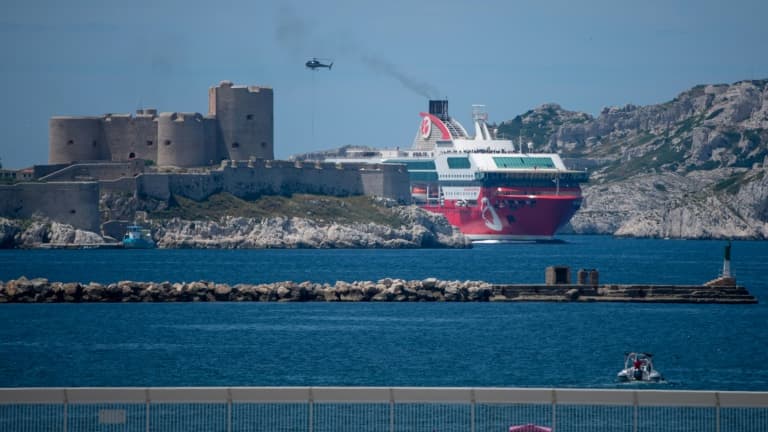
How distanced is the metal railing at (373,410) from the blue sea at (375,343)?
5991 millimetres

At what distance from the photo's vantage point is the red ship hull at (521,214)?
10919 cm

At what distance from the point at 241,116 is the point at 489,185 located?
23.4 metres

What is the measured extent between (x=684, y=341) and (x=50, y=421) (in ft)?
64.4

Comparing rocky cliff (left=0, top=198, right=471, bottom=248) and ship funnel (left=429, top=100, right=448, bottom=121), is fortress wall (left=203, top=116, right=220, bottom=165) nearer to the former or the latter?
rocky cliff (left=0, top=198, right=471, bottom=248)

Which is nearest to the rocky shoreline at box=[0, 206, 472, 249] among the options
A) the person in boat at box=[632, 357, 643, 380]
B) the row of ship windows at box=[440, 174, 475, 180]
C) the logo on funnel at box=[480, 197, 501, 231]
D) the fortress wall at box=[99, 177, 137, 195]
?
the fortress wall at box=[99, 177, 137, 195]

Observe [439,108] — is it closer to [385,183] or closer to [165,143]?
[385,183]

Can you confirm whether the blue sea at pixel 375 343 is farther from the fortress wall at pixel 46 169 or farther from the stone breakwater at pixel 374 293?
the fortress wall at pixel 46 169

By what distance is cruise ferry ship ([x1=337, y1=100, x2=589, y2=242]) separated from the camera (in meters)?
110

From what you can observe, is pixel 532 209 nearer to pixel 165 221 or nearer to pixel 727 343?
pixel 165 221

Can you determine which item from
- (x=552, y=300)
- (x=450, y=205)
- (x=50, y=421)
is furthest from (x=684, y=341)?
(x=450, y=205)

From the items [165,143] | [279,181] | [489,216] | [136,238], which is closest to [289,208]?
[279,181]

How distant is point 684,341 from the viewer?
39219 mm

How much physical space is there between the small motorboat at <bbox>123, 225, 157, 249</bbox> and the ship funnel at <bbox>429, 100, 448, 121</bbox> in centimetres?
4800

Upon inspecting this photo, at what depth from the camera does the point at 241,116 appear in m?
95.2
